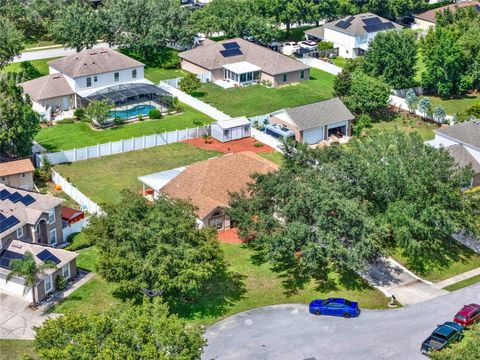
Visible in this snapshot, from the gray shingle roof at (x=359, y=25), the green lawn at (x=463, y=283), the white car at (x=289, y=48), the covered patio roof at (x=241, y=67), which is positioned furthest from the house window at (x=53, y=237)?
the gray shingle roof at (x=359, y=25)

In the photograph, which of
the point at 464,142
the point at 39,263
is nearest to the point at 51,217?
the point at 39,263

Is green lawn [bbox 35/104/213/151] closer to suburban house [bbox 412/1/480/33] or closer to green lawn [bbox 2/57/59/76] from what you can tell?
green lawn [bbox 2/57/59/76]

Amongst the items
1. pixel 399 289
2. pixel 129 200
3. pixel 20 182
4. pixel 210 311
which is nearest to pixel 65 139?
pixel 20 182

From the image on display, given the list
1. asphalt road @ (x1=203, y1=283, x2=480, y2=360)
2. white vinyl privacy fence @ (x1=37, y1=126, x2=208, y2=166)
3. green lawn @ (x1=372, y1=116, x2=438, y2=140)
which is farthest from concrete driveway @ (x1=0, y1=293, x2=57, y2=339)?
green lawn @ (x1=372, y1=116, x2=438, y2=140)

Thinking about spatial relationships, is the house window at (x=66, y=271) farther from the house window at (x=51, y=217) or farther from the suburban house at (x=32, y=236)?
the house window at (x=51, y=217)

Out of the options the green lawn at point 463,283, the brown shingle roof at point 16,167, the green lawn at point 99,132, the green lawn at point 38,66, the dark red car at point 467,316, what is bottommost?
the green lawn at point 463,283

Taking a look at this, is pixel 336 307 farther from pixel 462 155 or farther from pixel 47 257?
pixel 462 155

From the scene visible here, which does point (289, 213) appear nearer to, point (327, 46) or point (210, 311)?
point (210, 311)
